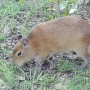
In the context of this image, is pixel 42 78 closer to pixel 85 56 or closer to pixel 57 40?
pixel 57 40

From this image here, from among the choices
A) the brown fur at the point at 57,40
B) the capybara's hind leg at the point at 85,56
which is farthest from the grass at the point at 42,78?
the brown fur at the point at 57,40

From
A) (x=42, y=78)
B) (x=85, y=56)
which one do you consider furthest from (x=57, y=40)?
(x=42, y=78)

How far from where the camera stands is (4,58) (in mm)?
5973

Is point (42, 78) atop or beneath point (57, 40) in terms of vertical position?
beneath

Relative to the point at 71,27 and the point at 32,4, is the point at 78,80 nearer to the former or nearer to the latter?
the point at 71,27

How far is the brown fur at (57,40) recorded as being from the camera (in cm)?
556

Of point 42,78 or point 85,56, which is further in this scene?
point 85,56

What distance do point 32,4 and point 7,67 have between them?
2.38 meters

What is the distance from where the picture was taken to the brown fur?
5.56 m

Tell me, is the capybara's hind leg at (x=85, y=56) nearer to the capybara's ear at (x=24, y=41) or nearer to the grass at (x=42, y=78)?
the grass at (x=42, y=78)

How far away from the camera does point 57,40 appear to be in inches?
222

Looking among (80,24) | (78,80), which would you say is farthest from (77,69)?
(80,24)

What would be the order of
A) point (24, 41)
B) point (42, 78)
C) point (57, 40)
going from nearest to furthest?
point (42, 78) < point (24, 41) < point (57, 40)

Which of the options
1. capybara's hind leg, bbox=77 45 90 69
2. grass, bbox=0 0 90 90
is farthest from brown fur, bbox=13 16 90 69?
grass, bbox=0 0 90 90
